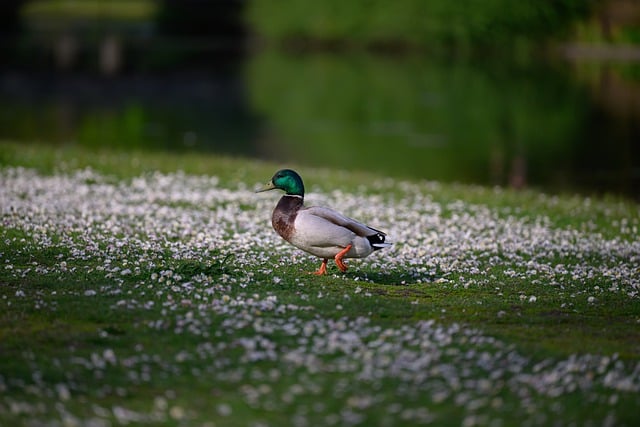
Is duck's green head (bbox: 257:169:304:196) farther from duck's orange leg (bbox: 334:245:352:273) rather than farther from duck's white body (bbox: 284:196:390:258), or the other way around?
duck's orange leg (bbox: 334:245:352:273)

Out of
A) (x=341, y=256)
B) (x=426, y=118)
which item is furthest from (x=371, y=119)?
(x=341, y=256)

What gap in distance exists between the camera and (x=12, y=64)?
64.4m

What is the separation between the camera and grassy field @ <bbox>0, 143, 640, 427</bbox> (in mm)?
8547

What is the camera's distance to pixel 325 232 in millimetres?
12742

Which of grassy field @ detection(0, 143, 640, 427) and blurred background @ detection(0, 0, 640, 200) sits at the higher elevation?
blurred background @ detection(0, 0, 640, 200)

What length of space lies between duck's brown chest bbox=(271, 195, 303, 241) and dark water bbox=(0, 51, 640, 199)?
17.3m

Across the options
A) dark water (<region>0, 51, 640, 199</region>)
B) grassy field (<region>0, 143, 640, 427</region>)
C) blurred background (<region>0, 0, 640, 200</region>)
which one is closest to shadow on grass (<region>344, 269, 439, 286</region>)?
grassy field (<region>0, 143, 640, 427</region>)

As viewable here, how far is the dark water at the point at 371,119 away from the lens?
34.5 m

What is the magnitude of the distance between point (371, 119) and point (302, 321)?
37.1m

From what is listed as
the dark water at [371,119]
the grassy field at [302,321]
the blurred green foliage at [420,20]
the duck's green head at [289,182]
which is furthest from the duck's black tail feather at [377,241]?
the blurred green foliage at [420,20]

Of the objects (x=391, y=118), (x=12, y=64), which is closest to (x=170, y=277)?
(x=391, y=118)

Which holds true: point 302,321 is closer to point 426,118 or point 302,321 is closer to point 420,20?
point 426,118

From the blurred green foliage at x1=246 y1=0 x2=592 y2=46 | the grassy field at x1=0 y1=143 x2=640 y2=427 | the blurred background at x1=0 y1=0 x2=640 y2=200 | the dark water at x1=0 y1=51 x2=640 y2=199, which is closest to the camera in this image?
the grassy field at x1=0 y1=143 x2=640 y2=427

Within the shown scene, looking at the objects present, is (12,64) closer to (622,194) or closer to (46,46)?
(46,46)
